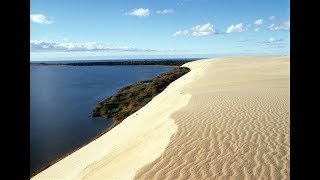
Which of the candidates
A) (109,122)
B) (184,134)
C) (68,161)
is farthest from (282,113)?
(109,122)

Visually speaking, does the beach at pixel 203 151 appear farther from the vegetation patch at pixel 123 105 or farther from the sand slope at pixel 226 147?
the vegetation patch at pixel 123 105

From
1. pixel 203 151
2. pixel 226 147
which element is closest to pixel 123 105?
pixel 226 147

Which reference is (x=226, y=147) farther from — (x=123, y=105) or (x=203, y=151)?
(x=123, y=105)

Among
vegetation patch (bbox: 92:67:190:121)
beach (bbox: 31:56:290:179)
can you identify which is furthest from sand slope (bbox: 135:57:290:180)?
vegetation patch (bbox: 92:67:190:121)

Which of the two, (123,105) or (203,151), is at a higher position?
(203,151)

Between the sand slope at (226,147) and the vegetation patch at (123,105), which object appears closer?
the sand slope at (226,147)

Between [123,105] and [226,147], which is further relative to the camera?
[123,105]

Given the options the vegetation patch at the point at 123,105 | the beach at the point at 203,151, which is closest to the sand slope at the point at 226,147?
the beach at the point at 203,151

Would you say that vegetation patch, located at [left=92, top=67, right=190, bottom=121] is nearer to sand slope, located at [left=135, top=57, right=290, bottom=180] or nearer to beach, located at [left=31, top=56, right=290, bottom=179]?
beach, located at [left=31, top=56, right=290, bottom=179]
